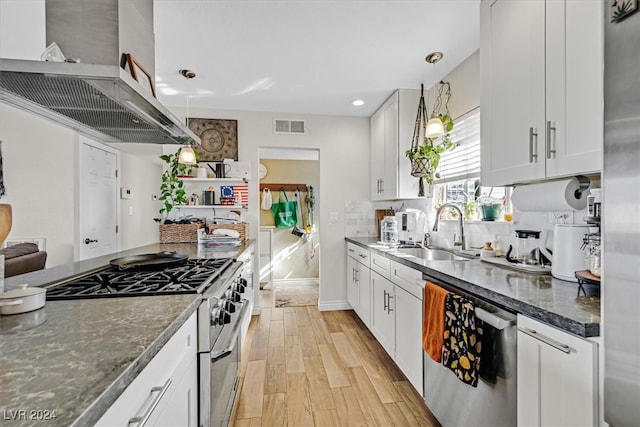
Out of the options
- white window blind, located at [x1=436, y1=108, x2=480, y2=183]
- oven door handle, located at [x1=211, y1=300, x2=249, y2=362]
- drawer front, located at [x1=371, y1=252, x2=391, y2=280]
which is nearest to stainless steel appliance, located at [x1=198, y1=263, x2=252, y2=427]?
oven door handle, located at [x1=211, y1=300, x2=249, y2=362]

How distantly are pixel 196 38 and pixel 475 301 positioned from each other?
252 cm

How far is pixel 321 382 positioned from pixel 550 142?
6.77 feet

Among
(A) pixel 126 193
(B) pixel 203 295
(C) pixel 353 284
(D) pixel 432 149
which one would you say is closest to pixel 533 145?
(D) pixel 432 149

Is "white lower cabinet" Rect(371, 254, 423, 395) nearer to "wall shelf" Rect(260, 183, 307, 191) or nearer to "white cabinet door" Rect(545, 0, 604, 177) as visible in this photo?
"white cabinet door" Rect(545, 0, 604, 177)

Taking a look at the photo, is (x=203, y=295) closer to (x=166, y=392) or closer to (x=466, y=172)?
(x=166, y=392)

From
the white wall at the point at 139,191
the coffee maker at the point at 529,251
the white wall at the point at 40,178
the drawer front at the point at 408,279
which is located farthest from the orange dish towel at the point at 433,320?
the white wall at the point at 139,191

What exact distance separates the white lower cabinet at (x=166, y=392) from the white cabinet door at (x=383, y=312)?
63.3 inches

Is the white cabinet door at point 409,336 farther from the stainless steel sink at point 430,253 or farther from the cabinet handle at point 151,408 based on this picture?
the cabinet handle at point 151,408

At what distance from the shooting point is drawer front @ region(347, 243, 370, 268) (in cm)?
311

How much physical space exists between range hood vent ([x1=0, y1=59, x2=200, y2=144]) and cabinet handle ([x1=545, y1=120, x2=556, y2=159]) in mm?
1765

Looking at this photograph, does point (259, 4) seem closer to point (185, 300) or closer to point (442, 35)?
point (442, 35)

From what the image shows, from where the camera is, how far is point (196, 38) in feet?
7.44

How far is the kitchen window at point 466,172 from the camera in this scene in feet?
7.83

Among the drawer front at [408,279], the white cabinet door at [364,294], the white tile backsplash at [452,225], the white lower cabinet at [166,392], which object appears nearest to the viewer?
the white lower cabinet at [166,392]
